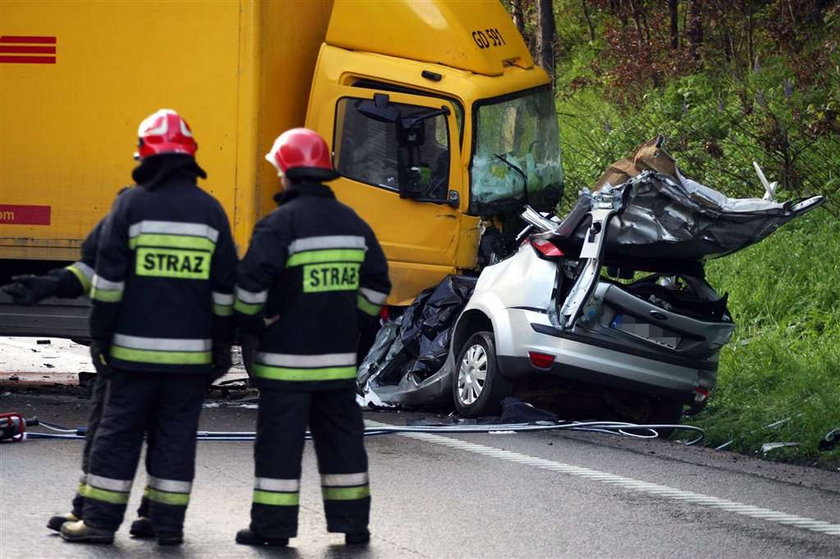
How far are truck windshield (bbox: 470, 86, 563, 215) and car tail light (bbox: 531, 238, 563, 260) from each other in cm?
123

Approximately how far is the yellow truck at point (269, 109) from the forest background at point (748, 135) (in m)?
2.44

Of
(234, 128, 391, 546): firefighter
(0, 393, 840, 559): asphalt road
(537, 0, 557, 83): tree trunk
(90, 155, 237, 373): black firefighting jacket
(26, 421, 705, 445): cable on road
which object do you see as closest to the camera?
(90, 155, 237, 373): black firefighting jacket

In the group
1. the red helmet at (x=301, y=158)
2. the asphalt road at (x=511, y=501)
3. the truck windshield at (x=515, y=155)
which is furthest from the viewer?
the truck windshield at (x=515, y=155)

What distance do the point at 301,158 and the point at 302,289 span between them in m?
0.51

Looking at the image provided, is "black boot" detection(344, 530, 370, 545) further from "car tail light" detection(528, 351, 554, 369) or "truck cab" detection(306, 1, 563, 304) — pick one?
"truck cab" detection(306, 1, 563, 304)

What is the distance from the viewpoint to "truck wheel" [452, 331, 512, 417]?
10.3 meters

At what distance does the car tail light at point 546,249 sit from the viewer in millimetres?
10133

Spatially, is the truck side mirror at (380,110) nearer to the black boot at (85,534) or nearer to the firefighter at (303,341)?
the firefighter at (303,341)

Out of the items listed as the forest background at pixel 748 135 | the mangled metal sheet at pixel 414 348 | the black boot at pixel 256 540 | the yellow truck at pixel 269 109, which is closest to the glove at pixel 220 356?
the black boot at pixel 256 540

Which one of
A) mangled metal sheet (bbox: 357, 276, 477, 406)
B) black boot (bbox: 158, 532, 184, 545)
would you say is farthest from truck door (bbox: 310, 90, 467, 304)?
black boot (bbox: 158, 532, 184, 545)

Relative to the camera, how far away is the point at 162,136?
5.89m

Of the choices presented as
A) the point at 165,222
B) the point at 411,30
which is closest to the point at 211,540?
the point at 165,222

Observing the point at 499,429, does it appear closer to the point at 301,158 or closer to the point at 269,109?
the point at 269,109

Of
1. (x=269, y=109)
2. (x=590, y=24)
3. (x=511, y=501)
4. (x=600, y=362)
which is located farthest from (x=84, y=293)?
(x=590, y=24)
